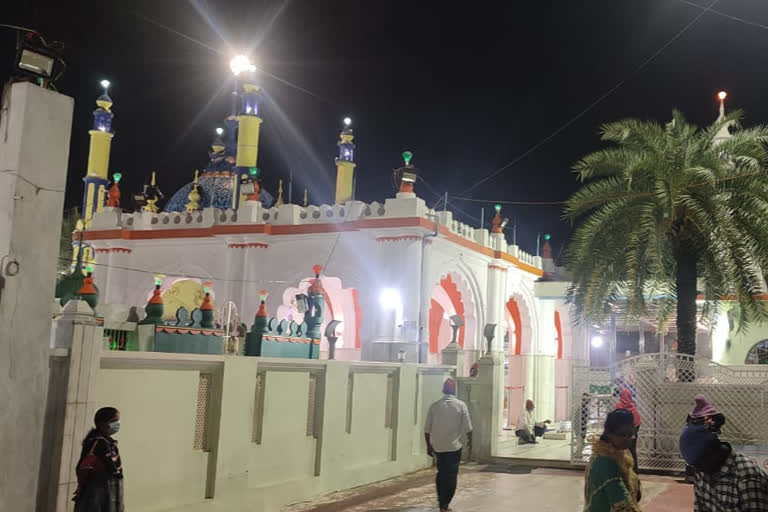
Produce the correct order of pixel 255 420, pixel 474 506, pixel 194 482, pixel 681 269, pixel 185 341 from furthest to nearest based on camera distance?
pixel 681 269 → pixel 185 341 → pixel 474 506 → pixel 255 420 → pixel 194 482

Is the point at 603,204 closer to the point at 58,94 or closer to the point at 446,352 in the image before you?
the point at 446,352

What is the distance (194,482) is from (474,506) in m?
3.92

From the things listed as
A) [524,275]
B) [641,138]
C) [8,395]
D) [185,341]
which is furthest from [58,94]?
[524,275]

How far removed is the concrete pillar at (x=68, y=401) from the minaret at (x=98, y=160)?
20.7m

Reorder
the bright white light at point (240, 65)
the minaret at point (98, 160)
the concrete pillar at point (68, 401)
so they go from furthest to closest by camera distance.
Answer: the minaret at point (98, 160)
the bright white light at point (240, 65)
the concrete pillar at point (68, 401)

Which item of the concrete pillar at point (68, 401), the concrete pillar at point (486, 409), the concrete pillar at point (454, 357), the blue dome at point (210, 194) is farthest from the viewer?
the blue dome at point (210, 194)

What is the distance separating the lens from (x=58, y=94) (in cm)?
684

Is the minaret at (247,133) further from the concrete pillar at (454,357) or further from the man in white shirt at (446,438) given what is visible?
the man in white shirt at (446,438)

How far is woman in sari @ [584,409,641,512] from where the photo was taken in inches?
168

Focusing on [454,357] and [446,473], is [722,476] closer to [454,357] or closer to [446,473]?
[446,473]

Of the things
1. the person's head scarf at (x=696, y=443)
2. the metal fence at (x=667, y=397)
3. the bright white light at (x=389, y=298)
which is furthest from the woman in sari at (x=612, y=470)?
the bright white light at (x=389, y=298)

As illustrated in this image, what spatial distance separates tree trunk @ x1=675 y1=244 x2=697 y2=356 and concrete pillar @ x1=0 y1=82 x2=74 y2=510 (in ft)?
38.9

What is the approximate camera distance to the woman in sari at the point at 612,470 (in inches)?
168

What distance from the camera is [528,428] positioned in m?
18.5
